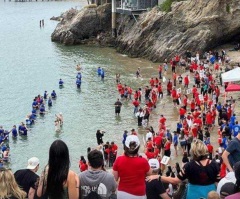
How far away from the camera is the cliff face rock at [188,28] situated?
1929 inches

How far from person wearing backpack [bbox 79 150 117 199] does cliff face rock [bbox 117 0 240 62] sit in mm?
42862

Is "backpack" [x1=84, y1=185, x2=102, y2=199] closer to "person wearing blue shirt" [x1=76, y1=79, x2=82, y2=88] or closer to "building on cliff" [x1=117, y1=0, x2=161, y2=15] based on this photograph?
"person wearing blue shirt" [x1=76, y1=79, x2=82, y2=88]

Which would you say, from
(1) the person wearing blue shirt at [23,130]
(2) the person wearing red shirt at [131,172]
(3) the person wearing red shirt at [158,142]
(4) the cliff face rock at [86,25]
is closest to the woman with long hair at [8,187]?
(2) the person wearing red shirt at [131,172]

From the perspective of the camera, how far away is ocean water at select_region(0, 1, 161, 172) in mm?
28547

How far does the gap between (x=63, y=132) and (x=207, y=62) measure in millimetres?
19635

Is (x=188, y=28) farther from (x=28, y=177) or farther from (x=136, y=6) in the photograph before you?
(x=28, y=177)

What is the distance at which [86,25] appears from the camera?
6456cm

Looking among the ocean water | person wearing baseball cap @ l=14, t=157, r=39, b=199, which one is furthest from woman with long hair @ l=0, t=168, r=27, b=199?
the ocean water

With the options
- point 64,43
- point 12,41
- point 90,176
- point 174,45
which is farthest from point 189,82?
point 12,41

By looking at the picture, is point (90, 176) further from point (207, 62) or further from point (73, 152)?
point (207, 62)

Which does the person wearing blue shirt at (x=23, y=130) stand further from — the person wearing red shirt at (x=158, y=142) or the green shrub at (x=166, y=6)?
the green shrub at (x=166, y=6)

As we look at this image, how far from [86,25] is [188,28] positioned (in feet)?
62.6

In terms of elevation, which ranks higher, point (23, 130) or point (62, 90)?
point (62, 90)

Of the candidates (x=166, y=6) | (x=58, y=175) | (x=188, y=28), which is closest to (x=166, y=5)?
(x=166, y=6)
